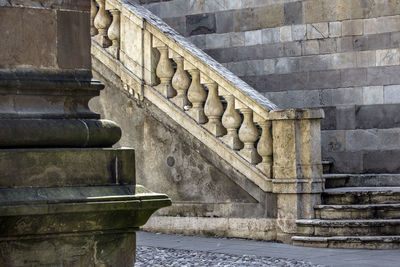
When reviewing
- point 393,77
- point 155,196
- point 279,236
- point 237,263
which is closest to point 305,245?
point 279,236

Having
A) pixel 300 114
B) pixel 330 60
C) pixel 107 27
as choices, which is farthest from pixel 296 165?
pixel 107 27

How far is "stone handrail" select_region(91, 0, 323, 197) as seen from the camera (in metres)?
10.6

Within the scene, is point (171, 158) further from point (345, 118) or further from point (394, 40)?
point (394, 40)

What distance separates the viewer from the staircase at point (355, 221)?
10.0 metres

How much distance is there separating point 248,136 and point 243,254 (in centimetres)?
183

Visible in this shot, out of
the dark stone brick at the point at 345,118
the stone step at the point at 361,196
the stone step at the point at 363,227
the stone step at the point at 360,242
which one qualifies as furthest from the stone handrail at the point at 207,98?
the dark stone brick at the point at 345,118

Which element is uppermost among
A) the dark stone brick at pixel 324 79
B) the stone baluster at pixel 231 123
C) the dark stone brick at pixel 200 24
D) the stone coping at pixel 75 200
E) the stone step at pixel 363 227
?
the dark stone brick at pixel 200 24

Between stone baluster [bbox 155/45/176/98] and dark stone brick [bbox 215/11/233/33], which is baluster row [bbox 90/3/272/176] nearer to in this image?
stone baluster [bbox 155/45/176/98]

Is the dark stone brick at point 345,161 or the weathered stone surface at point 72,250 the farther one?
the dark stone brick at point 345,161

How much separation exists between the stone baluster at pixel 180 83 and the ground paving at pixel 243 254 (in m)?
1.75

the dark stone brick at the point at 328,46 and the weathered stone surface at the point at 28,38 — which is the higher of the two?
the dark stone brick at the point at 328,46

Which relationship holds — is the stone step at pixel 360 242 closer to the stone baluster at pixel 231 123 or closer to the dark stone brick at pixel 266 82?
the stone baluster at pixel 231 123

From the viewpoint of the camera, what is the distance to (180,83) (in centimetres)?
1140

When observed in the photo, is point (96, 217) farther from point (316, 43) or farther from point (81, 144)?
point (316, 43)
